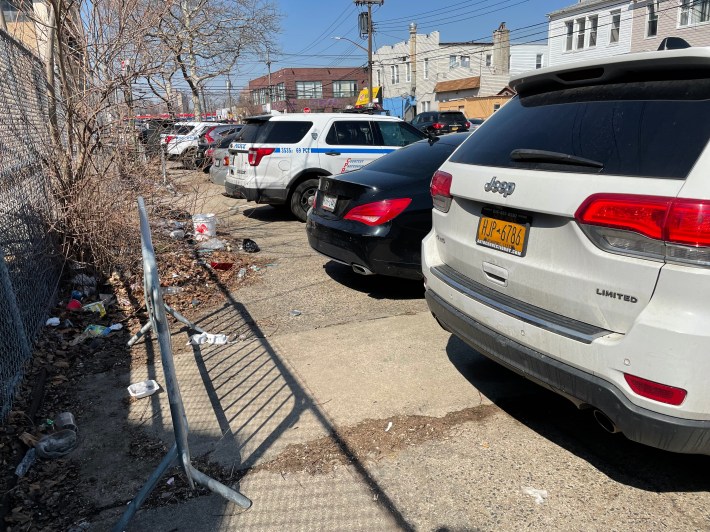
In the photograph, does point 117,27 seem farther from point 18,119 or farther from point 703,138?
point 703,138

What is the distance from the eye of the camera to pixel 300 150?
971cm

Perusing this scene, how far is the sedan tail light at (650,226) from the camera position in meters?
2.07

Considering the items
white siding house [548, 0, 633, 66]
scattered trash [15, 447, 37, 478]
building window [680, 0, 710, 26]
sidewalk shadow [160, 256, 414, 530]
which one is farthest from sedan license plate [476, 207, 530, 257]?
white siding house [548, 0, 633, 66]

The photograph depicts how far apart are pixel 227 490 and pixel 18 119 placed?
4131mm

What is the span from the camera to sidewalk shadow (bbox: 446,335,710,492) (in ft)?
9.25

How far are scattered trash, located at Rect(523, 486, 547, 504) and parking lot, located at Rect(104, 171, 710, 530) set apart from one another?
1 cm

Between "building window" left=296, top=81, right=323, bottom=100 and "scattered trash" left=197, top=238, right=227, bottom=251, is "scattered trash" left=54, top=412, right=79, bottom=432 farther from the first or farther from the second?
"building window" left=296, top=81, right=323, bottom=100

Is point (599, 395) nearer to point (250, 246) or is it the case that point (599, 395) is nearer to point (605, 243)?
point (605, 243)

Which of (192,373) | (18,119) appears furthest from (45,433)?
(18,119)

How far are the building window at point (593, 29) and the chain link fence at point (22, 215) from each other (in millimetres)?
32449

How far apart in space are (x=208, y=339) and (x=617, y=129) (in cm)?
365

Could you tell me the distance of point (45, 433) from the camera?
11.2 ft

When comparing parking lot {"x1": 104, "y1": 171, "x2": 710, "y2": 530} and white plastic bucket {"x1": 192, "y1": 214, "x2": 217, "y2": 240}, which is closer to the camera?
parking lot {"x1": 104, "y1": 171, "x2": 710, "y2": 530}

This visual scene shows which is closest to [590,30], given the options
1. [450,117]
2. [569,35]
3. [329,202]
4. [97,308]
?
[569,35]
